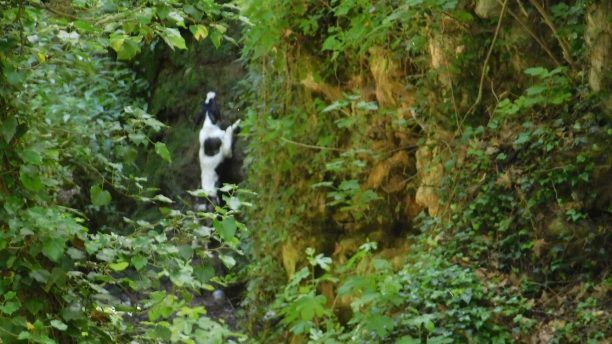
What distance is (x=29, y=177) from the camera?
3529 mm

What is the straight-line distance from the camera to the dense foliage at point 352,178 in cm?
370

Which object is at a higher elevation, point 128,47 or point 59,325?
point 128,47

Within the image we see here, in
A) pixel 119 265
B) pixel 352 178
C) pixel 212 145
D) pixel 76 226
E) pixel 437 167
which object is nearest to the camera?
pixel 76 226

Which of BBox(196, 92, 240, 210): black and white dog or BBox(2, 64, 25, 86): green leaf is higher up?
BBox(2, 64, 25, 86): green leaf

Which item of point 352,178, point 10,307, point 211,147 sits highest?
point 10,307

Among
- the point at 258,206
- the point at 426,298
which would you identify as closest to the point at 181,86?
the point at 258,206

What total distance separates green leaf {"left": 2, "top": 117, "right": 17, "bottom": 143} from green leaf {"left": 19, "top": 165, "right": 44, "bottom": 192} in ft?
0.44

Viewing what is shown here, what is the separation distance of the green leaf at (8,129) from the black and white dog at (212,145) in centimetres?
815

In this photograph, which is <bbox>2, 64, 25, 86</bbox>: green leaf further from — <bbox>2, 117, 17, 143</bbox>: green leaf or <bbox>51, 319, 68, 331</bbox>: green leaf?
<bbox>51, 319, 68, 331</bbox>: green leaf

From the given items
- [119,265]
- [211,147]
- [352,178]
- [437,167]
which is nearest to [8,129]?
[119,265]

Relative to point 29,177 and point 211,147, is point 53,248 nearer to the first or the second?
point 29,177

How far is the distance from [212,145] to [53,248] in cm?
852

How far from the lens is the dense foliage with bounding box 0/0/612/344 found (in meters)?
3.70

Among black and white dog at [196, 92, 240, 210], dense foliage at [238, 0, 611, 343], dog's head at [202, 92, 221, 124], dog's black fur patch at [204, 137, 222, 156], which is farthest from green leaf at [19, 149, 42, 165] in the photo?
dog's head at [202, 92, 221, 124]
